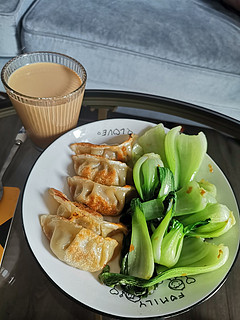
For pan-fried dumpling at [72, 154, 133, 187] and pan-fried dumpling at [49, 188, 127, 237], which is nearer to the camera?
pan-fried dumpling at [49, 188, 127, 237]

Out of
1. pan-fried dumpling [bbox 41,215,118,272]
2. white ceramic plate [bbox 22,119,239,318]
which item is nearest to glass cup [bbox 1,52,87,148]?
white ceramic plate [bbox 22,119,239,318]

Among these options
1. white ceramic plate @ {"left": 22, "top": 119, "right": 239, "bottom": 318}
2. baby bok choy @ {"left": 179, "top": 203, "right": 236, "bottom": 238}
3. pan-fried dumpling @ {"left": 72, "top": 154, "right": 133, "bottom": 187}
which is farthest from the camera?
pan-fried dumpling @ {"left": 72, "top": 154, "right": 133, "bottom": 187}

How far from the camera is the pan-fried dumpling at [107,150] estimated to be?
3.41ft

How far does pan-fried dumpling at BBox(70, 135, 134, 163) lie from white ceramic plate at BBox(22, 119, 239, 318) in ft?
0.13

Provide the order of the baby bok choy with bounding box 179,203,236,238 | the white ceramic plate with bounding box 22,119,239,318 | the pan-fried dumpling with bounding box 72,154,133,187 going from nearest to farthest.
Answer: the white ceramic plate with bounding box 22,119,239,318
the baby bok choy with bounding box 179,203,236,238
the pan-fried dumpling with bounding box 72,154,133,187

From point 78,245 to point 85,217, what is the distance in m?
0.08

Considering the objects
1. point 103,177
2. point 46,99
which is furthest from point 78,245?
point 46,99

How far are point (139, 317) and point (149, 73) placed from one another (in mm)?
1232

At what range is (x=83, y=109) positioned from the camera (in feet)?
4.20

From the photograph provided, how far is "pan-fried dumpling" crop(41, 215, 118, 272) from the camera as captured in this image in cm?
80

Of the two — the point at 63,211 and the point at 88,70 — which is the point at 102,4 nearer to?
the point at 88,70

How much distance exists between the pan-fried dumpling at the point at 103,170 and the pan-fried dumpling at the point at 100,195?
3 cm

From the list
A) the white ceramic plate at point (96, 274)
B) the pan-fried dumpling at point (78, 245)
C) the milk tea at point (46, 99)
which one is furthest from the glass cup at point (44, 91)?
the pan-fried dumpling at point (78, 245)

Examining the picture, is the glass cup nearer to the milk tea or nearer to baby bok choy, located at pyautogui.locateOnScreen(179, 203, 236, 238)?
the milk tea
